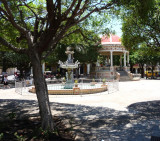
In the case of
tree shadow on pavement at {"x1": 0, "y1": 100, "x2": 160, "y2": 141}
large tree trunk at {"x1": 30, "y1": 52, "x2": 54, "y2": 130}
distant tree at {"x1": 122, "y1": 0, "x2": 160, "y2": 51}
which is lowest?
tree shadow on pavement at {"x1": 0, "y1": 100, "x2": 160, "y2": 141}

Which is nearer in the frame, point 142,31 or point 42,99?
point 42,99

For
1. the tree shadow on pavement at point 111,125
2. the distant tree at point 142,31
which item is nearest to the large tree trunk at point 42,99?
the tree shadow on pavement at point 111,125

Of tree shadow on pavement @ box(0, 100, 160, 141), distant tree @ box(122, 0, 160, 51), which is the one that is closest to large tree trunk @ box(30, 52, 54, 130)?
tree shadow on pavement @ box(0, 100, 160, 141)

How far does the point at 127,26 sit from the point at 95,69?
24.7 metres

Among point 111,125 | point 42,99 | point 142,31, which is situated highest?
point 142,31

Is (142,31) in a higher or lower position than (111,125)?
higher

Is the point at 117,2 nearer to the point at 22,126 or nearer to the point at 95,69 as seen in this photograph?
the point at 22,126

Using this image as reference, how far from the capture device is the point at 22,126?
5.58m

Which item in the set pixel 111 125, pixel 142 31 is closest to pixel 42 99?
pixel 111 125

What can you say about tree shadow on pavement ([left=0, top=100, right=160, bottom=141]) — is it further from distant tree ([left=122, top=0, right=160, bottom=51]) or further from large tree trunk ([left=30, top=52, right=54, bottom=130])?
distant tree ([left=122, top=0, right=160, bottom=51])

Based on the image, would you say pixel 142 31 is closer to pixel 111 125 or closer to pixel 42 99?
pixel 111 125

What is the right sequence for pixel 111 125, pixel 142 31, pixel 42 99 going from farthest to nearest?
1. pixel 142 31
2. pixel 111 125
3. pixel 42 99

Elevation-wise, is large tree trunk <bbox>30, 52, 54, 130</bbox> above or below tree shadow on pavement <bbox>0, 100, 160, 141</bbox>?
above

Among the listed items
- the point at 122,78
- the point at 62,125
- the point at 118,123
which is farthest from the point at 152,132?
the point at 122,78
